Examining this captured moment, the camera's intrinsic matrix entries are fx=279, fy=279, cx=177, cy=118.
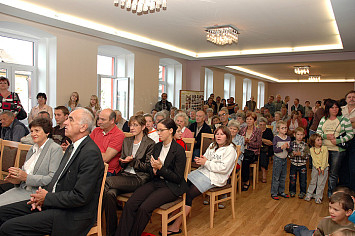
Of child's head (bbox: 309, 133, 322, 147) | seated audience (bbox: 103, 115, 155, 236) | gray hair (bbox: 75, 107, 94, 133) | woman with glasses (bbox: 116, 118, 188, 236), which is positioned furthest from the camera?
child's head (bbox: 309, 133, 322, 147)

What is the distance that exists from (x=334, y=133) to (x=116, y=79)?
6.51 meters

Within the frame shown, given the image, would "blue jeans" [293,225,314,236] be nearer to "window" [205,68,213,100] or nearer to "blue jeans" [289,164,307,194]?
"blue jeans" [289,164,307,194]

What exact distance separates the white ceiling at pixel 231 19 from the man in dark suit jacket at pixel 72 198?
3.76 metres

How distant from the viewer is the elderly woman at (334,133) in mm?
3904

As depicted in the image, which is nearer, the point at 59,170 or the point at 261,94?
the point at 59,170

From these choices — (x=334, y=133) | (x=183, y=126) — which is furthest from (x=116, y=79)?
(x=334, y=133)

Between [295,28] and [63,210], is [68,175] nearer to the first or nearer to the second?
[63,210]

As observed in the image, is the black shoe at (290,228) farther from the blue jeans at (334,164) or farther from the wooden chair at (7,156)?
the wooden chair at (7,156)

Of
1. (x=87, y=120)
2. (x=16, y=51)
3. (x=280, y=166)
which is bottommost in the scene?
(x=280, y=166)

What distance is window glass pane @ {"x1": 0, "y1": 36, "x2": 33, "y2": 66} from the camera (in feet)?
20.7

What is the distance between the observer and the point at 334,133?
399 cm

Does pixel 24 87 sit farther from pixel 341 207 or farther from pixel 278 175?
pixel 341 207

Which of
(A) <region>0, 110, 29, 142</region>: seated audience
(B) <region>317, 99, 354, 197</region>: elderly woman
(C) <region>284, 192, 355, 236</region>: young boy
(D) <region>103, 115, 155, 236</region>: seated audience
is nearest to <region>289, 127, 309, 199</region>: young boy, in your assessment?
(B) <region>317, 99, 354, 197</region>: elderly woman

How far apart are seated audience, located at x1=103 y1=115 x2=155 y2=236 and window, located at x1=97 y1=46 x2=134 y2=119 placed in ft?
18.0
